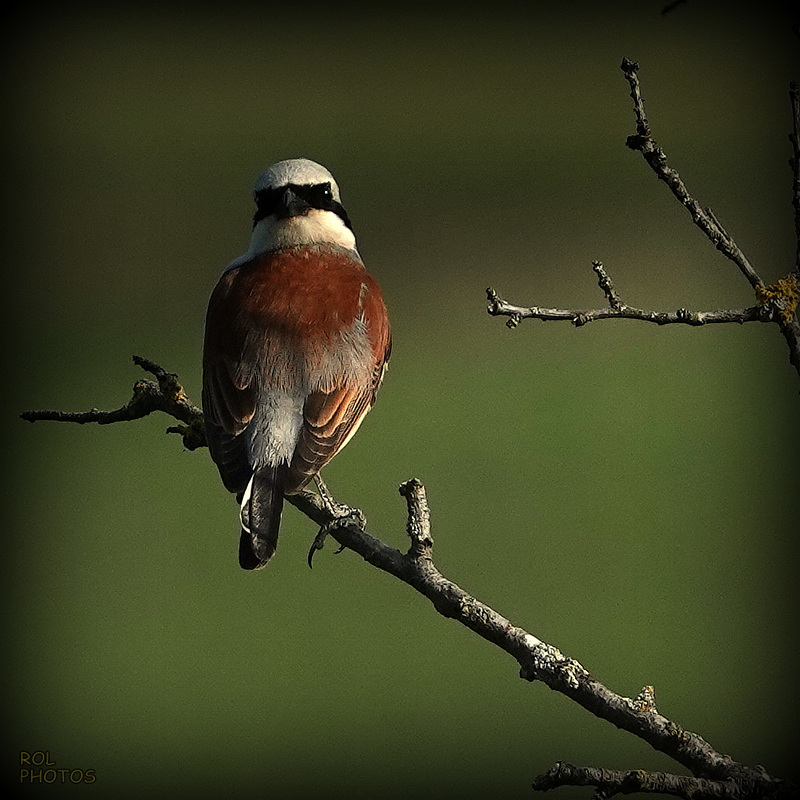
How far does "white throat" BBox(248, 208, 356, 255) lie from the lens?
95.4 inches

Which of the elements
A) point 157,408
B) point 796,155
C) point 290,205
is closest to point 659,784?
point 796,155

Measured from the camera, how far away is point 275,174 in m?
2.39

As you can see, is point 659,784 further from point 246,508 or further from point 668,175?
point 246,508

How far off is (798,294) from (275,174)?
132 centimetres

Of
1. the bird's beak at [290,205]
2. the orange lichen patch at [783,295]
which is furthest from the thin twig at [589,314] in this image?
the bird's beak at [290,205]

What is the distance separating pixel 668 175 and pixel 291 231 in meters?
1.25

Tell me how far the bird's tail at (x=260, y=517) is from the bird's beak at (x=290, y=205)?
680mm

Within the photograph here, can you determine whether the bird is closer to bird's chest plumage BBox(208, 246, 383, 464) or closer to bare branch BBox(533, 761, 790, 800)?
bird's chest plumage BBox(208, 246, 383, 464)

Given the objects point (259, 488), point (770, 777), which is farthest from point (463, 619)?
point (259, 488)

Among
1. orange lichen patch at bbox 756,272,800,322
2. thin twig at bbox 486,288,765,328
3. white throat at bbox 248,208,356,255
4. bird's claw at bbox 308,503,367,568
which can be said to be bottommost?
bird's claw at bbox 308,503,367,568

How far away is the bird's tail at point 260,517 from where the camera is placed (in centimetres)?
181

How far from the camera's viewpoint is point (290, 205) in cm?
234

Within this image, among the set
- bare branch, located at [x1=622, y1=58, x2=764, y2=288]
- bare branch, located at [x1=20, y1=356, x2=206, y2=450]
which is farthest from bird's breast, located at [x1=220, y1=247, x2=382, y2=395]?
bare branch, located at [x1=622, y1=58, x2=764, y2=288]

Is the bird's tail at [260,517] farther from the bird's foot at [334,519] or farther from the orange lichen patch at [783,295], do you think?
the orange lichen patch at [783,295]
